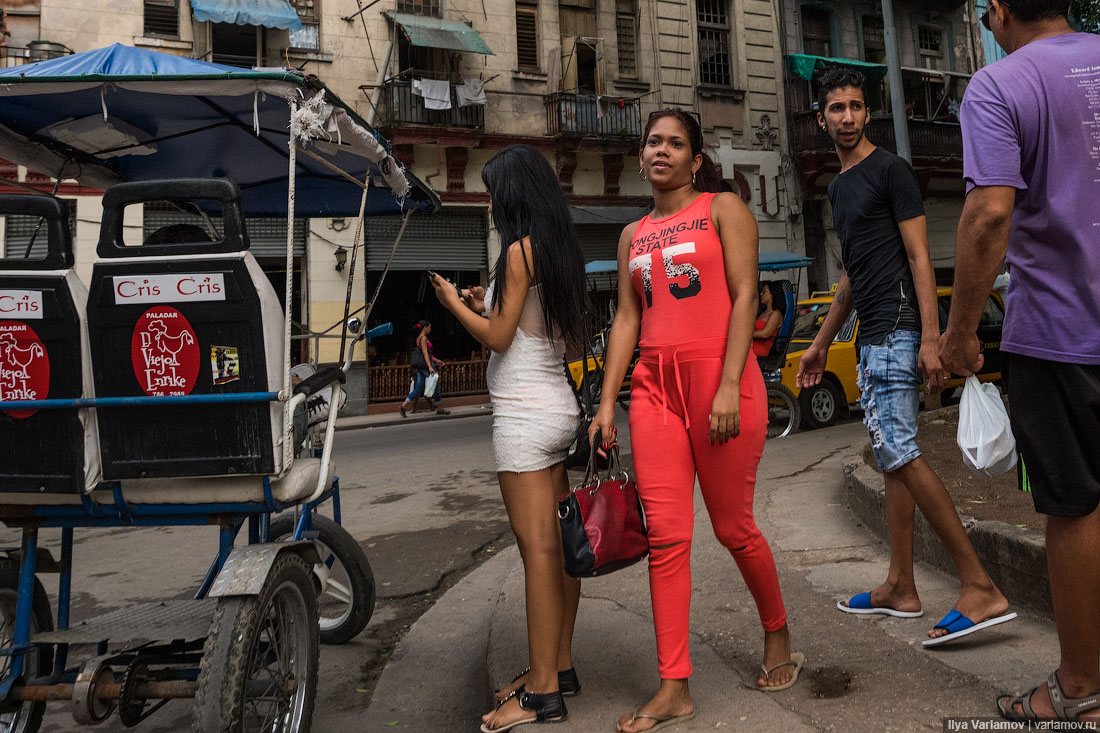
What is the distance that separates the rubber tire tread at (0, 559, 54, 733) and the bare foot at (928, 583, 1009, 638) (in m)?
3.01

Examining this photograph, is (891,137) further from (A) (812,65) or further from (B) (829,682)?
(B) (829,682)

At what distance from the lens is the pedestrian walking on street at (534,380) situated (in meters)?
2.72

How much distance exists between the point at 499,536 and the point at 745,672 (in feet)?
11.0

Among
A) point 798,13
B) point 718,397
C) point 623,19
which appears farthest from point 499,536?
point 798,13

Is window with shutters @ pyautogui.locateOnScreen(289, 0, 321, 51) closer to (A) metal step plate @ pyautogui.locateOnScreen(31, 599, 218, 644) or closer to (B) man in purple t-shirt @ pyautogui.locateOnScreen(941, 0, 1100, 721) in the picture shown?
(A) metal step plate @ pyautogui.locateOnScreen(31, 599, 218, 644)

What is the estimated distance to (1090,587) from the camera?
2.23 metres

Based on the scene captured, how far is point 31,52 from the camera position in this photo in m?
15.6

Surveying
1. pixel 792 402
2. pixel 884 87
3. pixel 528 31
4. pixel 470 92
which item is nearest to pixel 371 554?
pixel 792 402

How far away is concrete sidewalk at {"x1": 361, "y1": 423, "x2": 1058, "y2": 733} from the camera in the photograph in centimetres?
261

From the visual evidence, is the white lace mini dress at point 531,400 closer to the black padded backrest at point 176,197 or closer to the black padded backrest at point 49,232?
the black padded backrest at point 176,197

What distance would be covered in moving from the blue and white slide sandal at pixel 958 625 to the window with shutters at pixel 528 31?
18.6m

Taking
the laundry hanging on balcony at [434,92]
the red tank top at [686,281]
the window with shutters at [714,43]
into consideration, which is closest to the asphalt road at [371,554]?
the red tank top at [686,281]

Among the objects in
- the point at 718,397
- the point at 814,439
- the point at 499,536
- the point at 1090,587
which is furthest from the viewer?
the point at 814,439

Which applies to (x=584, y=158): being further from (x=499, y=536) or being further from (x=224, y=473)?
(x=224, y=473)
